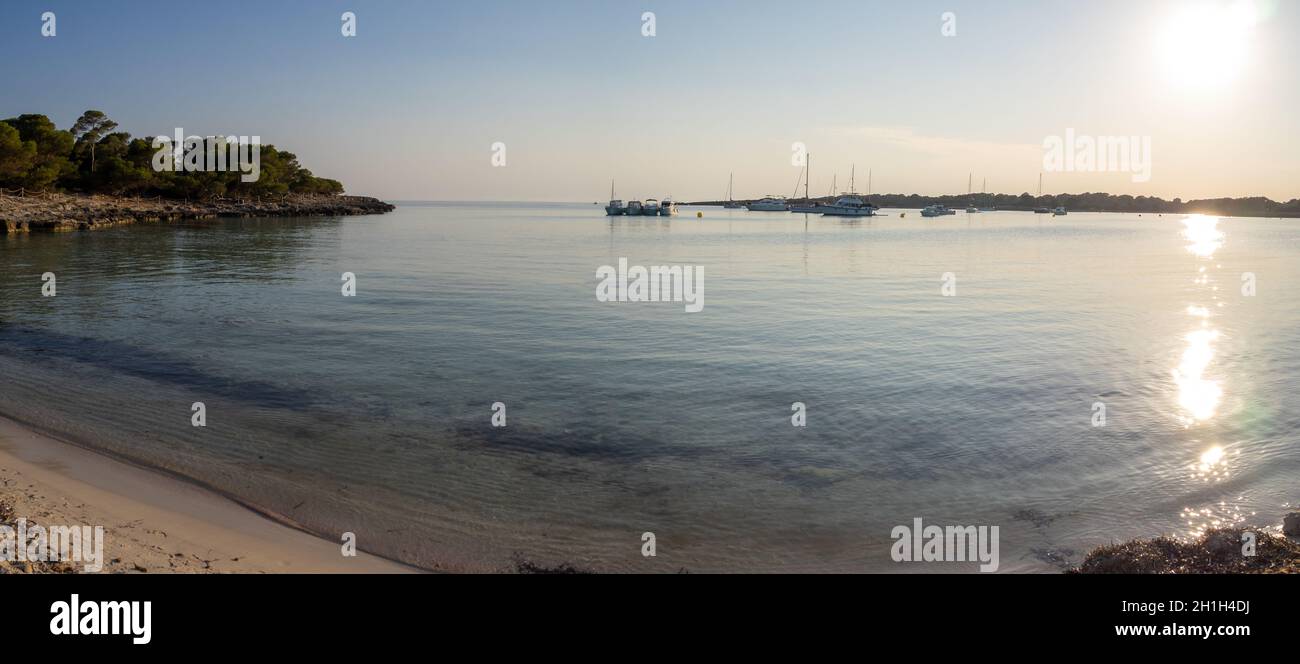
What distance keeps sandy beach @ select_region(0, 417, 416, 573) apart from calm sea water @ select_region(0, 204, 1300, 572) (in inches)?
22.2

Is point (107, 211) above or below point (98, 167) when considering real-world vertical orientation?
below

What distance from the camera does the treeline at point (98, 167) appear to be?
80875 mm

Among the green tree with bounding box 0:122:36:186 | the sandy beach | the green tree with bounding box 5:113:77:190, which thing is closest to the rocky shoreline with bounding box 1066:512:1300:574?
the sandy beach

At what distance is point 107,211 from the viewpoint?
283ft

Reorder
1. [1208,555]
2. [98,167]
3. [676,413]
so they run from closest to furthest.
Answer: [1208,555]
[676,413]
[98,167]

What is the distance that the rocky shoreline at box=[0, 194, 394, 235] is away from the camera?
225ft

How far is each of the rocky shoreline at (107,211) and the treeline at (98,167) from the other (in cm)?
201

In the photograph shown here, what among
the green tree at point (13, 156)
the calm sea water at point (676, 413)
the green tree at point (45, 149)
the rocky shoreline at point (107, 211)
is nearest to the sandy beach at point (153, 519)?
the calm sea water at point (676, 413)

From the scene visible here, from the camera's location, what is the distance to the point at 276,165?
150 metres

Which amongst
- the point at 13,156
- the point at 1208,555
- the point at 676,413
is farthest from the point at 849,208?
the point at 1208,555

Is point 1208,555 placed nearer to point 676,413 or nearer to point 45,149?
point 676,413

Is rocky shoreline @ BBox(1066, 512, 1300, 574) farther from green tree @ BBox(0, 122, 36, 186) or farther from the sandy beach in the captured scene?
green tree @ BBox(0, 122, 36, 186)

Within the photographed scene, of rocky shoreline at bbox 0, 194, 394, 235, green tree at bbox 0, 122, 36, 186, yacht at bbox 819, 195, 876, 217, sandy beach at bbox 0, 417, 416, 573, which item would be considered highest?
yacht at bbox 819, 195, 876, 217

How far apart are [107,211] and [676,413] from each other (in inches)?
3723
